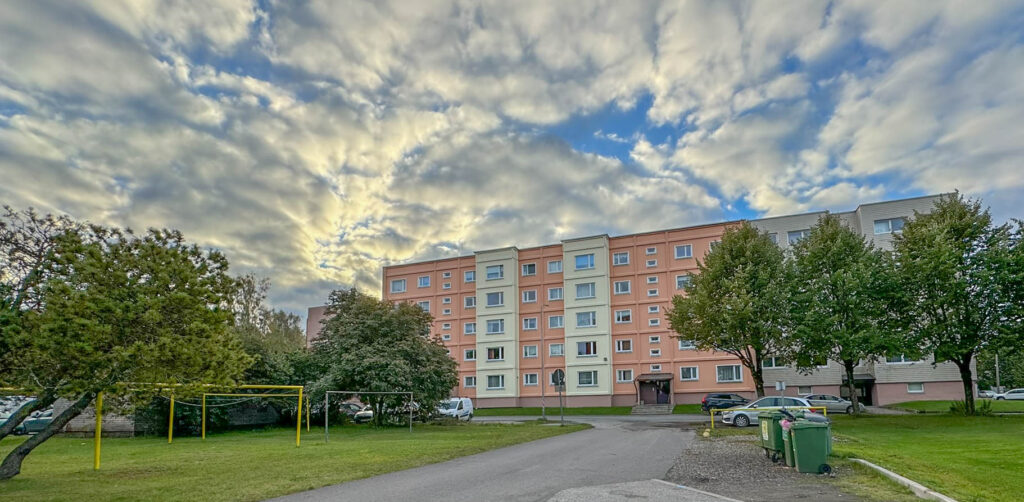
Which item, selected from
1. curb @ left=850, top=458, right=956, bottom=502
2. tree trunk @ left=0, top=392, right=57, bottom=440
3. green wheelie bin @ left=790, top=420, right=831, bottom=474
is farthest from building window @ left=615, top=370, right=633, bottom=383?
tree trunk @ left=0, top=392, right=57, bottom=440

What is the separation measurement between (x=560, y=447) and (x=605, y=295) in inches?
1428

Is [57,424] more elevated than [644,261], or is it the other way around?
[644,261]

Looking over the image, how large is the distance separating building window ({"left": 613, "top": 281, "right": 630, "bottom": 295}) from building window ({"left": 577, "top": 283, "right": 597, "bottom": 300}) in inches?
74.8

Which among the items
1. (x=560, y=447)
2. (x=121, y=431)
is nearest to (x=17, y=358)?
(x=560, y=447)

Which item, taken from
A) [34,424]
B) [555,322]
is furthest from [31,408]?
[555,322]

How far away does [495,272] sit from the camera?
61.3 meters

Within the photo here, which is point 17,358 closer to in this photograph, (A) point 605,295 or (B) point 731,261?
(B) point 731,261

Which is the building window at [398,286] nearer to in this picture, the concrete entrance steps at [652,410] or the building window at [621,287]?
the building window at [621,287]

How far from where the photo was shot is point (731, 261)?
3644 centimetres

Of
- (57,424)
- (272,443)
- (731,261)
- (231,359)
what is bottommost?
(272,443)

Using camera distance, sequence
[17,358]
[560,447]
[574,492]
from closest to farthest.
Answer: [574,492] → [17,358] → [560,447]

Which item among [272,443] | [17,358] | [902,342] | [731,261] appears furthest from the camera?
[731,261]

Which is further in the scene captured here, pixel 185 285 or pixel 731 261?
pixel 731 261

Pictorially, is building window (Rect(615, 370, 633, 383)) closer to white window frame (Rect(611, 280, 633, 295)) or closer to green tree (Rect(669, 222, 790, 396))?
white window frame (Rect(611, 280, 633, 295))
